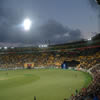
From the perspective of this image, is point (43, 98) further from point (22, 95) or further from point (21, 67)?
point (21, 67)

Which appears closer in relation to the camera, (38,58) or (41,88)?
(41,88)

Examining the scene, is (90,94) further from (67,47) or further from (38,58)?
(38,58)

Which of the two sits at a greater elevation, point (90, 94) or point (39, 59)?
point (39, 59)

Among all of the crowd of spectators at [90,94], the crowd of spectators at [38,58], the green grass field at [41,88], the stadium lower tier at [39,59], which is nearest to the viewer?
the crowd of spectators at [90,94]

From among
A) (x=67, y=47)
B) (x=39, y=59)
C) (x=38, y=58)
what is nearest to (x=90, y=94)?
(x=67, y=47)

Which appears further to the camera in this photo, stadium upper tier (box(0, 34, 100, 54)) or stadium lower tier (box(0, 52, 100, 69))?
stadium lower tier (box(0, 52, 100, 69))

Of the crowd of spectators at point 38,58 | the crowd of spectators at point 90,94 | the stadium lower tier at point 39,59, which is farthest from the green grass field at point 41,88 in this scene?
the crowd of spectators at point 38,58

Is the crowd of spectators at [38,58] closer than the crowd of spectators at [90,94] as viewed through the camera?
No

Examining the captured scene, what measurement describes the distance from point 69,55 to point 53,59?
7.95m

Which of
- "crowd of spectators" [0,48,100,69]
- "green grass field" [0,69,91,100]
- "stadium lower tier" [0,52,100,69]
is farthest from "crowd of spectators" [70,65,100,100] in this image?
"crowd of spectators" [0,48,100,69]

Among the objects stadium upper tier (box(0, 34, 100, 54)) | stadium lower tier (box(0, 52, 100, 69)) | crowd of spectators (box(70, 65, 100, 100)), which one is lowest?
crowd of spectators (box(70, 65, 100, 100))

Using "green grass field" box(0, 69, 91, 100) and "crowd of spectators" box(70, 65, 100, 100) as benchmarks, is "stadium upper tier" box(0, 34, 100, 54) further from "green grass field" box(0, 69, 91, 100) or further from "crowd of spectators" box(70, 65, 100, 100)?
"crowd of spectators" box(70, 65, 100, 100)

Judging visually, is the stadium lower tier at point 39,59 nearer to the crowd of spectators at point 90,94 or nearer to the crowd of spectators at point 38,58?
the crowd of spectators at point 38,58

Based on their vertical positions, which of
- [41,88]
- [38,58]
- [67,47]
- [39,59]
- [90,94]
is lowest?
[41,88]
